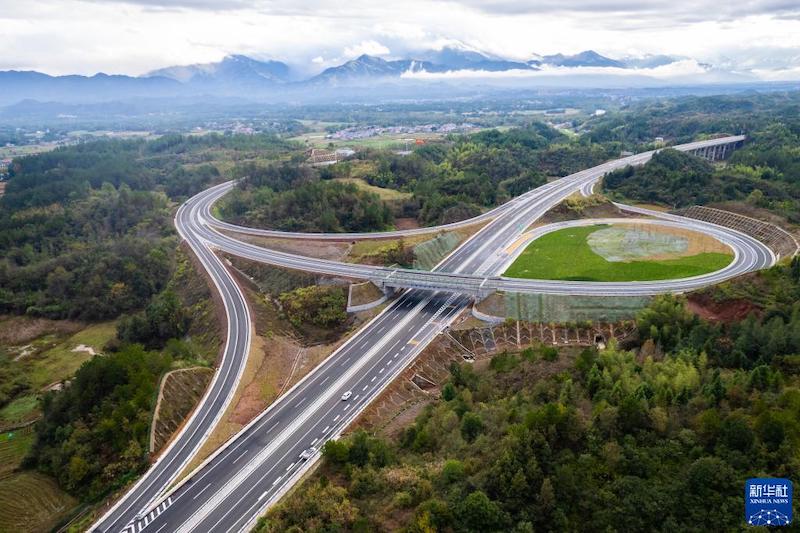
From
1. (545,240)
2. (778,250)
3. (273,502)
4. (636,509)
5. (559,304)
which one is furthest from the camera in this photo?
(545,240)

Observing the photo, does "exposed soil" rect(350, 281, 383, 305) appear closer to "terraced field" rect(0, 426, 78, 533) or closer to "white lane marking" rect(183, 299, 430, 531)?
"white lane marking" rect(183, 299, 430, 531)

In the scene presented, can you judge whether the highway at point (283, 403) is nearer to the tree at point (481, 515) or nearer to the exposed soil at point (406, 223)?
the tree at point (481, 515)

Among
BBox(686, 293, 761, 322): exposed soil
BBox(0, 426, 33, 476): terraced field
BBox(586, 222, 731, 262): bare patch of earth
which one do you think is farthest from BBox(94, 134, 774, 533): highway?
BBox(0, 426, 33, 476): terraced field

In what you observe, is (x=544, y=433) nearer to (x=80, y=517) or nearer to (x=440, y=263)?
(x=80, y=517)

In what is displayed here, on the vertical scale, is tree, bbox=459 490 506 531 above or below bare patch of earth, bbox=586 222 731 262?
below

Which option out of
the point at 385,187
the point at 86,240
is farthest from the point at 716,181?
the point at 86,240

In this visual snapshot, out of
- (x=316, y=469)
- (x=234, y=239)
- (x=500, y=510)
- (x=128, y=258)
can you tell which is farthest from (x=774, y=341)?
(x=128, y=258)
